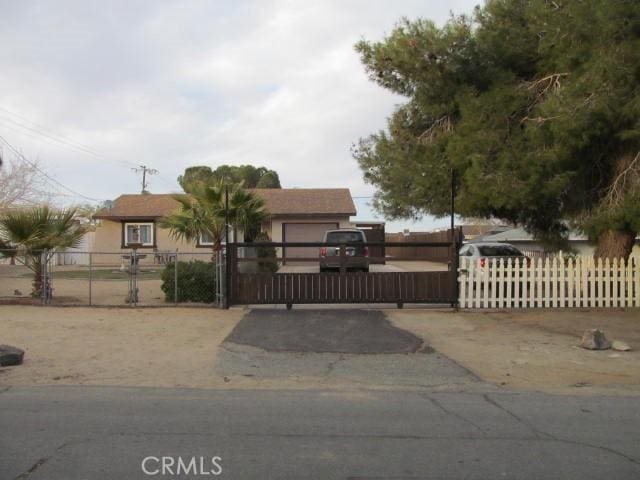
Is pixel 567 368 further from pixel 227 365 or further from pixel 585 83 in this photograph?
pixel 585 83

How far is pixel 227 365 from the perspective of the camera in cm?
863

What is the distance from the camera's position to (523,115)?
13617 millimetres

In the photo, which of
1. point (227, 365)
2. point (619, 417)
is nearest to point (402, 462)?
point (619, 417)

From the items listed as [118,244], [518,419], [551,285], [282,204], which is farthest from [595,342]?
[118,244]

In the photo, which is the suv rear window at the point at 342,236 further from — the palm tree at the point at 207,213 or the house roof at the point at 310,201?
the house roof at the point at 310,201

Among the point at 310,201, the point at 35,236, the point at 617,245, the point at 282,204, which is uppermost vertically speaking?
the point at 310,201

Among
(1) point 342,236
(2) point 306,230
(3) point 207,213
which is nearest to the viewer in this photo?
(3) point 207,213

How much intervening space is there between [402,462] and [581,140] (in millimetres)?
9473

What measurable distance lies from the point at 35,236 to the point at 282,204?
15409 mm

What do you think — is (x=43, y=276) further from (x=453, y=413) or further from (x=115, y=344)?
(x=453, y=413)

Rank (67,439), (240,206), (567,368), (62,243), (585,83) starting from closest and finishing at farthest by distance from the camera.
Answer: (67,439) → (567,368) → (585,83) → (62,243) → (240,206)

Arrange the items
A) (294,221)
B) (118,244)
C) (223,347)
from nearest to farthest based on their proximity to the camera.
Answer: (223,347), (294,221), (118,244)

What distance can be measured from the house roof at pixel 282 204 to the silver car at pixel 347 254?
730 centimetres

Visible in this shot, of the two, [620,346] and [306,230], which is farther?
[306,230]
